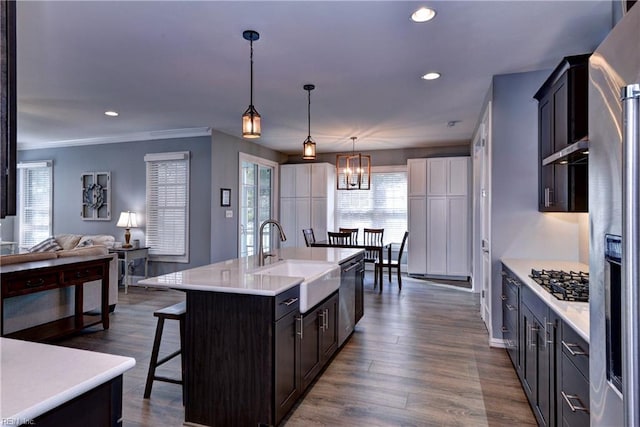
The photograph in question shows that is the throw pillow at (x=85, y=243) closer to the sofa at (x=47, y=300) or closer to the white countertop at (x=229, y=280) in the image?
the sofa at (x=47, y=300)

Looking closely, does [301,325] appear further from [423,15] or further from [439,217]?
[439,217]

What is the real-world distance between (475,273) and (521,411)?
359 centimetres

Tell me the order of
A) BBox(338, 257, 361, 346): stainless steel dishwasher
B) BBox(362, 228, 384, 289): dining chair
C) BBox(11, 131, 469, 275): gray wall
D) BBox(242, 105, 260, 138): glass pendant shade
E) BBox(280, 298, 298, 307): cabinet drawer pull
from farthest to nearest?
BBox(362, 228, 384, 289): dining chair, BBox(11, 131, 469, 275): gray wall, BBox(338, 257, 361, 346): stainless steel dishwasher, BBox(242, 105, 260, 138): glass pendant shade, BBox(280, 298, 298, 307): cabinet drawer pull

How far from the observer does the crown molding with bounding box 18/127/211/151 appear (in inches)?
231

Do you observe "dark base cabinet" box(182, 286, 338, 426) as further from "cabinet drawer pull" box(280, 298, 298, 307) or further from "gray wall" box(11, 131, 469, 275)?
"gray wall" box(11, 131, 469, 275)

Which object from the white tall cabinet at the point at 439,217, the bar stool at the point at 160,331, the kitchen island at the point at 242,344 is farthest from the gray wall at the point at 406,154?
the bar stool at the point at 160,331

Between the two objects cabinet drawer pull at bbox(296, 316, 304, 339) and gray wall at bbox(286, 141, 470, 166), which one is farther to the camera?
gray wall at bbox(286, 141, 470, 166)

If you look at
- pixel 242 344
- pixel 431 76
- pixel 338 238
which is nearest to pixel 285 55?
pixel 431 76

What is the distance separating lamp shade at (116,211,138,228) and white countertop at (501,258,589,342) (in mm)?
5652

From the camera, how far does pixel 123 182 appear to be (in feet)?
21.1

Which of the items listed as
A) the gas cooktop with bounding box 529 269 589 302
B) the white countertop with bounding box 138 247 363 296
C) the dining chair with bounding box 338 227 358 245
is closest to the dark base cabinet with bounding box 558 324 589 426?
the gas cooktop with bounding box 529 269 589 302

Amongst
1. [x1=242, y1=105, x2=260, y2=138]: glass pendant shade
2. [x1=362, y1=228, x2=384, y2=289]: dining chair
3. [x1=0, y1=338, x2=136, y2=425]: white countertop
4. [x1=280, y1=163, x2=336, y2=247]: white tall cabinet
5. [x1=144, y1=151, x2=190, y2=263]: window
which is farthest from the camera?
[x1=280, y1=163, x2=336, y2=247]: white tall cabinet

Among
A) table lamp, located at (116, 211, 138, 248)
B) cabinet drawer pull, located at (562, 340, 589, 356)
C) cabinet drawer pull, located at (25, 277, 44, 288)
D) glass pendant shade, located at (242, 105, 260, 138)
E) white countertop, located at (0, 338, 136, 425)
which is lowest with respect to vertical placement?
cabinet drawer pull, located at (25, 277, 44, 288)

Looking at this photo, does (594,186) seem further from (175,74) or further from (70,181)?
(70,181)
